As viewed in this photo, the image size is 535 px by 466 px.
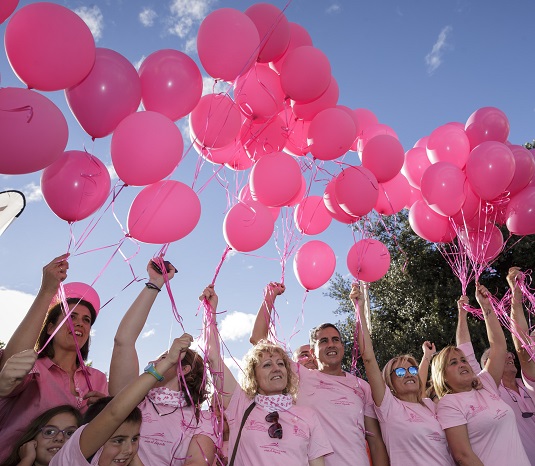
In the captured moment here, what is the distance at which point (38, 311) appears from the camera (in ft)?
8.43

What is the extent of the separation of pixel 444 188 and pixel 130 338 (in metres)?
2.77

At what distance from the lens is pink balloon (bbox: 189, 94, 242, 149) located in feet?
10.3

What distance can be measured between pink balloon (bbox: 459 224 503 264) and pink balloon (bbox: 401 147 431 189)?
646mm

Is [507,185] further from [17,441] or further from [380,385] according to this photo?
[17,441]

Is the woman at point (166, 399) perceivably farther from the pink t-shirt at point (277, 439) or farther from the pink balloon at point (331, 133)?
the pink balloon at point (331, 133)

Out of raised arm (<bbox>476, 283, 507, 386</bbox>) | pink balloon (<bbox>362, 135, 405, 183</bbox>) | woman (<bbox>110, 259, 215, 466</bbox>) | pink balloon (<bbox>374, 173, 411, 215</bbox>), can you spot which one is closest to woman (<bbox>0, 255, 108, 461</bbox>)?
woman (<bbox>110, 259, 215, 466</bbox>)

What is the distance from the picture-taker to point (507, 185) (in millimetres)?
4316

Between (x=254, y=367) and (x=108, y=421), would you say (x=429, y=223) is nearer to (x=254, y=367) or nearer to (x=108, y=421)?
(x=254, y=367)

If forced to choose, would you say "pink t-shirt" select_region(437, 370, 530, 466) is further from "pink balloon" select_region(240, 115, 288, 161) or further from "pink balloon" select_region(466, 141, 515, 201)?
"pink balloon" select_region(240, 115, 288, 161)

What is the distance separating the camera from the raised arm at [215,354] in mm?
2935

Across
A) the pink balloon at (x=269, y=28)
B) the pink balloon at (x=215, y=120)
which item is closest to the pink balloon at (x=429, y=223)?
the pink balloon at (x=269, y=28)

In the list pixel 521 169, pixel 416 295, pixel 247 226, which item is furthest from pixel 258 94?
pixel 416 295

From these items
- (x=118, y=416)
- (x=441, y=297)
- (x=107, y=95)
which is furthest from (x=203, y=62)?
(x=441, y=297)

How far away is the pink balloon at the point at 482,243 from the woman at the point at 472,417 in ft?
4.12
